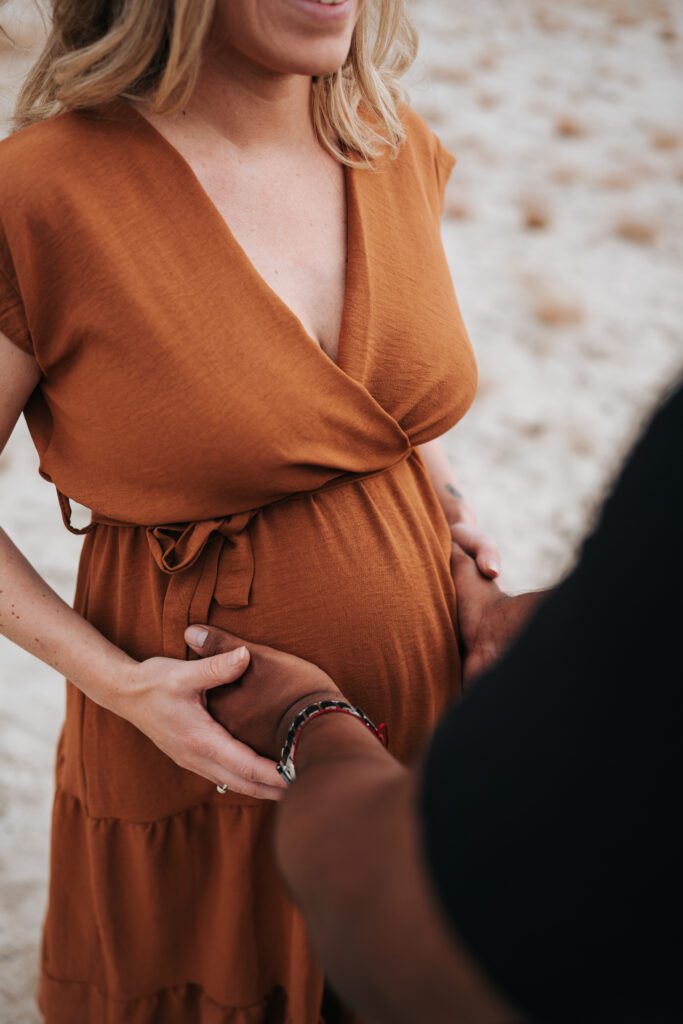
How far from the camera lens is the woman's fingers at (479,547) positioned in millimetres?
1405

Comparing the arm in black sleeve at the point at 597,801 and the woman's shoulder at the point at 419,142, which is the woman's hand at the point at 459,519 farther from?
→ the arm in black sleeve at the point at 597,801

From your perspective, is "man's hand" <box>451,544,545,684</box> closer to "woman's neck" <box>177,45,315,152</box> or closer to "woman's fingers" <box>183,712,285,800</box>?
"woman's fingers" <box>183,712,285,800</box>

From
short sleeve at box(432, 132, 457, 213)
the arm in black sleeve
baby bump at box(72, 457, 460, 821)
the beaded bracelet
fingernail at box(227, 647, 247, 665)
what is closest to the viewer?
the arm in black sleeve

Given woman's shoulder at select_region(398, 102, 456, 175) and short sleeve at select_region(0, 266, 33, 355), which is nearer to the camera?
short sleeve at select_region(0, 266, 33, 355)

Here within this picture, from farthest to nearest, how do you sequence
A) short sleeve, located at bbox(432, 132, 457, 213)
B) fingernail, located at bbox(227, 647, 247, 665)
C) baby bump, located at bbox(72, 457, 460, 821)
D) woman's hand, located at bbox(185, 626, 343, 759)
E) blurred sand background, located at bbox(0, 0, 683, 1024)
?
blurred sand background, located at bbox(0, 0, 683, 1024) < short sleeve, located at bbox(432, 132, 457, 213) < baby bump, located at bbox(72, 457, 460, 821) < fingernail, located at bbox(227, 647, 247, 665) < woman's hand, located at bbox(185, 626, 343, 759)

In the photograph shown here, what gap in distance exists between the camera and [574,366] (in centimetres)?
477

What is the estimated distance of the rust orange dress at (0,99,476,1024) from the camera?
3.68ft

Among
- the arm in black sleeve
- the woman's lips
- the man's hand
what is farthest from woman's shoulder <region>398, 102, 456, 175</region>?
the arm in black sleeve

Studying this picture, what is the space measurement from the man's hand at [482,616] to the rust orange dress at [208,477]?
0.11ft

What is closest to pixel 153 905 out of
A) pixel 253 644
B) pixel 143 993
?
pixel 143 993

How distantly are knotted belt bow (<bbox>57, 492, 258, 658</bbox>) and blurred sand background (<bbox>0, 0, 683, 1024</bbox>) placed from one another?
0.85 metres

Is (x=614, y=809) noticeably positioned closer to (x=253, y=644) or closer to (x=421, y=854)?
(x=421, y=854)

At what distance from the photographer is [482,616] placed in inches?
52.5

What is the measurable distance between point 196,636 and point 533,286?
4.66m
